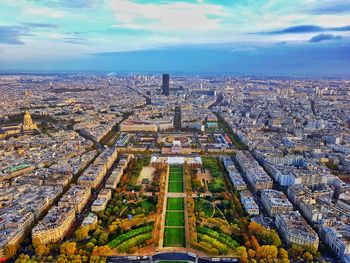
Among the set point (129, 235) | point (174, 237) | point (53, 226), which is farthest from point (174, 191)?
point (53, 226)

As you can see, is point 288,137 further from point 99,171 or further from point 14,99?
point 14,99

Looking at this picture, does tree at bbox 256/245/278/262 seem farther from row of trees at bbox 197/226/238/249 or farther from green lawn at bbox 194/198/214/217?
green lawn at bbox 194/198/214/217

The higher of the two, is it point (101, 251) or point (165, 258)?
point (101, 251)

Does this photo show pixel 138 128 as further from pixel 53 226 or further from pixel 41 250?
pixel 41 250

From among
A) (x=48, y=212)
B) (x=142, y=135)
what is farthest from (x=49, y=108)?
(x=48, y=212)

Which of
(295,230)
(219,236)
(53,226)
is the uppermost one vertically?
(53,226)

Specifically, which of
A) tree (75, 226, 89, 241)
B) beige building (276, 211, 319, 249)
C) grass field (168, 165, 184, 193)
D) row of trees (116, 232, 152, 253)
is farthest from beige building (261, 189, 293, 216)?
tree (75, 226, 89, 241)
